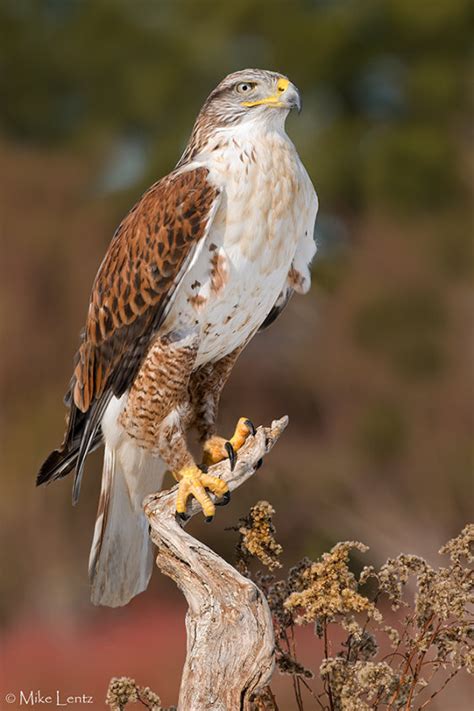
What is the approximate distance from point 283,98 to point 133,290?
0.68m

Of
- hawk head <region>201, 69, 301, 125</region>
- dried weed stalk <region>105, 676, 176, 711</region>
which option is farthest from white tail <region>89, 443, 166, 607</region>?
hawk head <region>201, 69, 301, 125</region>

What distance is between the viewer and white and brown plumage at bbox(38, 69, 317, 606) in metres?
3.00

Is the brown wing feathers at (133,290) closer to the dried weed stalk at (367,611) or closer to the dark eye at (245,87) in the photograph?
the dark eye at (245,87)

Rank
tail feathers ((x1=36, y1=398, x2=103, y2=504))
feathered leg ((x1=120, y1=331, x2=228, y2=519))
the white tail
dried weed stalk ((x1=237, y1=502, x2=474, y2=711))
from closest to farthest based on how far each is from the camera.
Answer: dried weed stalk ((x1=237, y1=502, x2=474, y2=711)), feathered leg ((x1=120, y1=331, x2=228, y2=519)), tail feathers ((x1=36, y1=398, x2=103, y2=504)), the white tail

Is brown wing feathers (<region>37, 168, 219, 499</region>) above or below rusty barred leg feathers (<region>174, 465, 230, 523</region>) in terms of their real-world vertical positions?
above

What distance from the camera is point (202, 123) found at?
10.5 ft

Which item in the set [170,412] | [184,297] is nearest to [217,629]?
[170,412]

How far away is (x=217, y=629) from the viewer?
2.94 metres

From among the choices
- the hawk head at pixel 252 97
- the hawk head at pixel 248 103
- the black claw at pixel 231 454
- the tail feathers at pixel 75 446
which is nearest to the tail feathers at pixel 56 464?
the tail feathers at pixel 75 446

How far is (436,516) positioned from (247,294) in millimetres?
5161

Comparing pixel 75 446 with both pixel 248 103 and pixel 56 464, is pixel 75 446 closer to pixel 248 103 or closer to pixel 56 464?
pixel 56 464

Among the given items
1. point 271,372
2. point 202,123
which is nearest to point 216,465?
point 202,123

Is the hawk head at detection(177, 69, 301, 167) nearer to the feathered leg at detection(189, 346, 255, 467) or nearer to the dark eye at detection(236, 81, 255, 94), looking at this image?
the dark eye at detection(236, 81, 255, 94)

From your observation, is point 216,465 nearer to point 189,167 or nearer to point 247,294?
point 247,294
